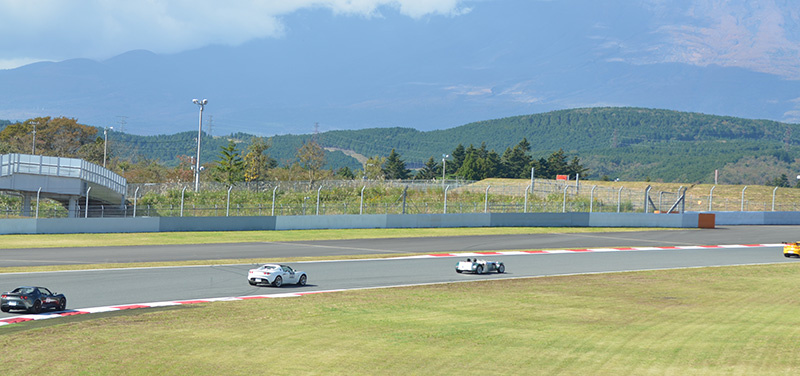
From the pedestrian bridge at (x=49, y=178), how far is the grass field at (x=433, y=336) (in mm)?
28759

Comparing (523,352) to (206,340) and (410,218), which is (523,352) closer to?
(206,340)

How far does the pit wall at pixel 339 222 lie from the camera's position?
44153 mm

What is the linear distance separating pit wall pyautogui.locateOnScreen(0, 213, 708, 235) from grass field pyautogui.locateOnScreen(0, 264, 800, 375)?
25683 millimetres

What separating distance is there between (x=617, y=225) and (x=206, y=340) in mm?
44857

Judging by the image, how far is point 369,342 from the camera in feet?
51.2

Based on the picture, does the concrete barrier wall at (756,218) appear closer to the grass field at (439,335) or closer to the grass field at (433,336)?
the grass field at (439,335)

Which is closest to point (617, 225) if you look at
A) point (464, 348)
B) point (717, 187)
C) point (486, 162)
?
point (717, 187)

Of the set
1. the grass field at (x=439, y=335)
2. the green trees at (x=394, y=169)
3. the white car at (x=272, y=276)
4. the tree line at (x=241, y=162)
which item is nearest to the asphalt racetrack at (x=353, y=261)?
the white car at (x=272, y=276)

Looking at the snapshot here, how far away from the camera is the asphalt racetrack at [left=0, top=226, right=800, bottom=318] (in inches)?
952

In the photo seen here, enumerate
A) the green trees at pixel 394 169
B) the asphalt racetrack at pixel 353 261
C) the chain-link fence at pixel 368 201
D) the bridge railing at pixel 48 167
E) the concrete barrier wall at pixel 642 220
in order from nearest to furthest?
the asphalt racetrack at pixel 353 261
the bridge railing at pixel 48 167
the chain-link fence at pixel 368 201
the concrete barrier wall at pixel 642 220
the green trees at pixel 394 169

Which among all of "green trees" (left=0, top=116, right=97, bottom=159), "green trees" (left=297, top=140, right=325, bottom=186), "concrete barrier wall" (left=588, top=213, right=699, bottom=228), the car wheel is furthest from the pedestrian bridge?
"green trees" (left=0, top=116, right=97, bottom=159)

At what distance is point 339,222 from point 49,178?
17.8m

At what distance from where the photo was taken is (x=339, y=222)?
50.8 meters

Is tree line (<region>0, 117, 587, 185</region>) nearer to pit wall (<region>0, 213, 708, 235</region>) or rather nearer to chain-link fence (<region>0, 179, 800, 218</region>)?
chain-link fence (<region>0, 179, 800, 218</region>)
